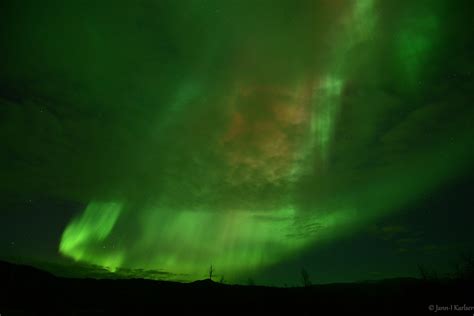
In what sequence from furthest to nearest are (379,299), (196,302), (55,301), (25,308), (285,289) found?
1. (285,289)
2. (379,299)
3. (196,302)
4. (55,301)
5. (25,308)

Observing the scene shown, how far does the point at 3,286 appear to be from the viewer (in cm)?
2358

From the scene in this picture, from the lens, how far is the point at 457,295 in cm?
2686

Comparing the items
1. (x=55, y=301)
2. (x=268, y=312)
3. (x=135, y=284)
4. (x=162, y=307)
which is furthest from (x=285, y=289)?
(x=55, y=301)

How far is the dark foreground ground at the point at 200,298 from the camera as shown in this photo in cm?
2252

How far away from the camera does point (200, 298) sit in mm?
25531

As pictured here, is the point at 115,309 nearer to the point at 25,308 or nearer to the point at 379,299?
the point at 25,308

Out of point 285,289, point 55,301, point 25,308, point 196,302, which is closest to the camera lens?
point 25,308

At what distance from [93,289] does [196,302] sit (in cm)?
1165

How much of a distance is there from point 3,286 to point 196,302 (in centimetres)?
1952

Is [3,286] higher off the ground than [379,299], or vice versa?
[3,286]

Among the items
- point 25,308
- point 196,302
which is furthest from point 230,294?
point 25,308

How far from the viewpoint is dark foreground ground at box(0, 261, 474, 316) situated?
22516mm

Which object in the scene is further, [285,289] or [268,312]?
[285,289]

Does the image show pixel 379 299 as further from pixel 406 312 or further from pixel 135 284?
pixel 135 284
